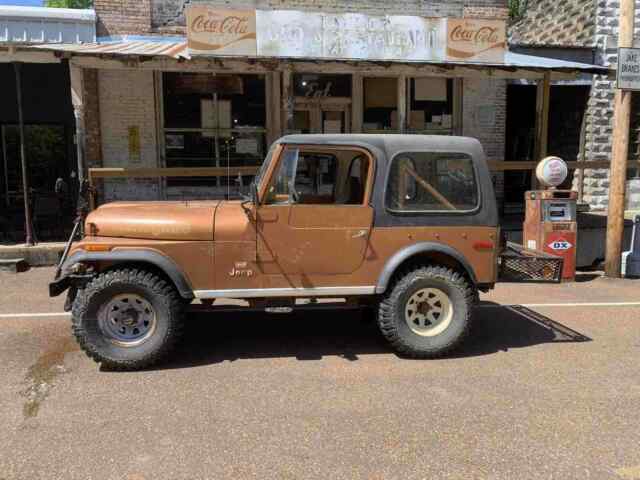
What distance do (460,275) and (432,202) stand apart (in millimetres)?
700

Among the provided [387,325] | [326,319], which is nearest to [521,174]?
[326,319]

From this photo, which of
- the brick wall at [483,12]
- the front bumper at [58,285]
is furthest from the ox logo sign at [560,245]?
the front bumper at [58,285]

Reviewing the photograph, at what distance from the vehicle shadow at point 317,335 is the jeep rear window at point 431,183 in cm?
137

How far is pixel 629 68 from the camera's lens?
849 cm

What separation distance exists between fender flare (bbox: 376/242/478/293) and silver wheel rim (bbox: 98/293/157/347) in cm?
193

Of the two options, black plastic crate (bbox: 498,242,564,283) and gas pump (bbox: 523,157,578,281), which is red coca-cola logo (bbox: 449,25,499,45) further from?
black plastic crate (bbox: 498,242,564,283)

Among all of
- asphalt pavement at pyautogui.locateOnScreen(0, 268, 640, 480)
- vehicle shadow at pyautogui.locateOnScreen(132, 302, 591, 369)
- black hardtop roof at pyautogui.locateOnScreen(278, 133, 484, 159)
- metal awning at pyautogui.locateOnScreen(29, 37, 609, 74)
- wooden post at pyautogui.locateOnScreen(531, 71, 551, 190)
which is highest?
metal awning at pyautogui.locateOnScreen(29, 37, 609, 74)

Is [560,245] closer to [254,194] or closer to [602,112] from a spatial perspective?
[254,194]

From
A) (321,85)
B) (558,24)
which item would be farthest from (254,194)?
(558,24)

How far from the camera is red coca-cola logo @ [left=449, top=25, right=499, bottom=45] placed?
966 centimetres

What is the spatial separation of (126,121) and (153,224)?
768 cm

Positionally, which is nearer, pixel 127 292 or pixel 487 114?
pixel 127 292

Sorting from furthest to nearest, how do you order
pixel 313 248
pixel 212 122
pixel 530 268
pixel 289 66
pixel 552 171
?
A: pixel 212 122
pixel 289 66
pixel 552 171
pixel 530 268
pixel 313 248

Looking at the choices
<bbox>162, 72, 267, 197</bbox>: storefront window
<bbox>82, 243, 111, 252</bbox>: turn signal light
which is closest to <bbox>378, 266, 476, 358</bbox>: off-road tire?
<bbox>82, 243, 111, 252</bbox>: turn signal light
